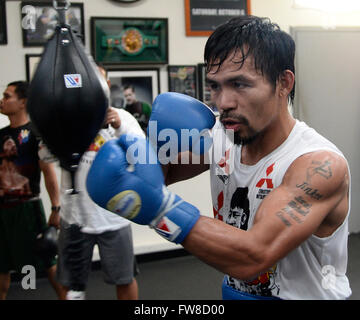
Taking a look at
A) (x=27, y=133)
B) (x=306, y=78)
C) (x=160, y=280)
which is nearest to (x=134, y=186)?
(x=27, y=133)

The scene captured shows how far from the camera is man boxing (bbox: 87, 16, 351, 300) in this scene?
2.51 feet

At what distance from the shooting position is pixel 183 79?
9.43 ft

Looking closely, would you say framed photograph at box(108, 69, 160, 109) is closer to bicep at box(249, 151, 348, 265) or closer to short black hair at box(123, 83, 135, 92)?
short black hair at box(123, 83, 135, 92)

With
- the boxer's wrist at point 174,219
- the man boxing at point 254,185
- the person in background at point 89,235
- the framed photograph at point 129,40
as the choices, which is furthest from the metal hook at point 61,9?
the framed photograph at point 129,40

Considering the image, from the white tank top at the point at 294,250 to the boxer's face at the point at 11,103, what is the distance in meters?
1.36

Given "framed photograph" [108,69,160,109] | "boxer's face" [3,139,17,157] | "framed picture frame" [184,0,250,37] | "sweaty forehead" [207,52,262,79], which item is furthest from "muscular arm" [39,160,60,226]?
"framed picture frame" [184,0,250,37]

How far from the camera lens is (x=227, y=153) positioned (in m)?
1.13

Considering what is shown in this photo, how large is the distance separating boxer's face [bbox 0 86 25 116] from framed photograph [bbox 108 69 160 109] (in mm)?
772

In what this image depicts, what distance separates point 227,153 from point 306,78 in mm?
2198

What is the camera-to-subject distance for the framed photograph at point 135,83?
2.72 meters

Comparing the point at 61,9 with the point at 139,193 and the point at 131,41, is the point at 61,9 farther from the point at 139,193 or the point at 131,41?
the point at 131,41

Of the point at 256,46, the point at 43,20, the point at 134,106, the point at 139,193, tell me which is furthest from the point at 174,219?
the point at 43,20
